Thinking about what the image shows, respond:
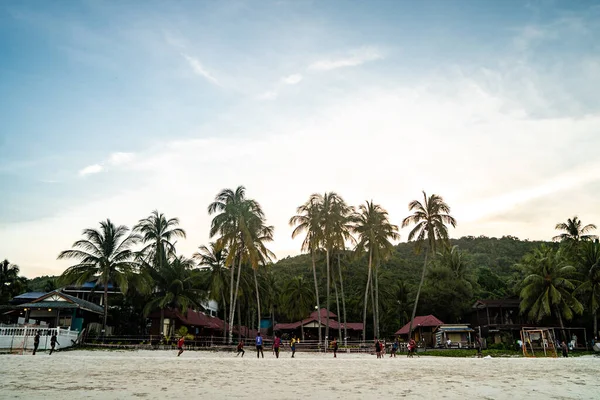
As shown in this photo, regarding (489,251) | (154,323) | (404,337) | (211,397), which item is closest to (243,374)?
(211,397)

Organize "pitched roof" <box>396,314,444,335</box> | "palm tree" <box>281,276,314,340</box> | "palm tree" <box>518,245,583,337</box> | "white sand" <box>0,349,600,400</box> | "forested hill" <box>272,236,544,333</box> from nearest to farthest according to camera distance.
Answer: "white sand" <box>0,349,600,400</box> → "palm tree" <box>518,245,583,337</box> → "pitched roof" <box>396,314,444,335</box> → "palm tree" <box>281,276,314,340</box> → "forested hill" <box>272,236,544,333</box>

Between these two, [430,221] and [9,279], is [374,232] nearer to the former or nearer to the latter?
[430,221]

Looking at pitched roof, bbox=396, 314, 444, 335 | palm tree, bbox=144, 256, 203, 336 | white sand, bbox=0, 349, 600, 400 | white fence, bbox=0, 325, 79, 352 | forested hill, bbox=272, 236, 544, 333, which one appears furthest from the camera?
forested hill, bbox=272, 236, 544, 333

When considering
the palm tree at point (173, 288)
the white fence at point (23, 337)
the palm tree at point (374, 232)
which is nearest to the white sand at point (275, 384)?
the white fence at point (23, 337)

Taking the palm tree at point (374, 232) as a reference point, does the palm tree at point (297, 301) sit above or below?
below

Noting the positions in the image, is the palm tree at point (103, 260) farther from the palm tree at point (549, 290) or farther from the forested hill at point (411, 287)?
the palm tree at point (549, 290)

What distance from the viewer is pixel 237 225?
41.4 metres

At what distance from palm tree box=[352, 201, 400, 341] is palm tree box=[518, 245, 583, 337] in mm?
15587

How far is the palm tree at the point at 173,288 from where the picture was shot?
133 ft

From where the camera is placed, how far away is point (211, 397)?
11141 millimetres

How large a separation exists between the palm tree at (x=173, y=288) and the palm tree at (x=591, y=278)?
39.4 meters

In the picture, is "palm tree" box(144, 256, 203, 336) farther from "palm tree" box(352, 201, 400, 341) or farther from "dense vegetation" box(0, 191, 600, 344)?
"palm tree" box(352, 201, 400, 341)

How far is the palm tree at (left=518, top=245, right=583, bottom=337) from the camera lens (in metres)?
47.3

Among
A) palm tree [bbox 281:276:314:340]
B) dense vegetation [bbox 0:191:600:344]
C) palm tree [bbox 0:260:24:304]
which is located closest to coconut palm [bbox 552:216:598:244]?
dense vegetation [bbox 0:191:600:344]
